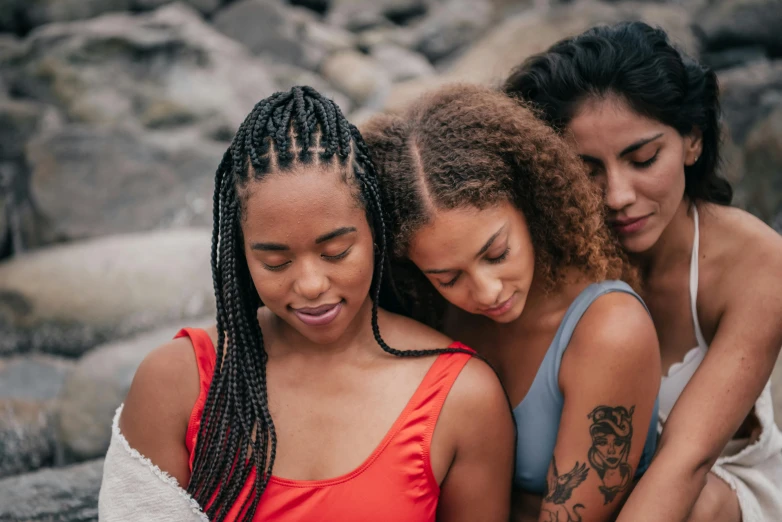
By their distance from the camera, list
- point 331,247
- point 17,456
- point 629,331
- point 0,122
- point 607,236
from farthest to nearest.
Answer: point 0,122 < point 17,456 < point 607,236 < point 629,331 < point 331,247

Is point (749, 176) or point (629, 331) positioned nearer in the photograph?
point (629, 331)

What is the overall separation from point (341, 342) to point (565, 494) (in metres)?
0.81

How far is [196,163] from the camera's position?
27.7ft

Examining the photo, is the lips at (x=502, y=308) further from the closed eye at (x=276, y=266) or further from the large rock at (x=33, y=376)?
the large rock at (x=33, y=376)

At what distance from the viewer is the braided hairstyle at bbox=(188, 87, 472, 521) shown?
7.43 ft

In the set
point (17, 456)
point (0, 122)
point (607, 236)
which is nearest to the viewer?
point (607, 236)

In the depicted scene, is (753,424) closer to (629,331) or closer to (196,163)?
(629,331)

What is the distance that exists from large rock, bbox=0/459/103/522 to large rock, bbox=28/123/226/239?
475cm

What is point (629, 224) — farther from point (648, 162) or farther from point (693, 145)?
point (693, 145)

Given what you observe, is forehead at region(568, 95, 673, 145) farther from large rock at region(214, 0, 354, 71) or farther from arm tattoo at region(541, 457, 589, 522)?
large rock at region(214, 0, 354, 71)

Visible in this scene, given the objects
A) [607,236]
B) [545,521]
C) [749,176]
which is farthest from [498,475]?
[749,176]

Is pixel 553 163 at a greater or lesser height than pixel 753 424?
greater

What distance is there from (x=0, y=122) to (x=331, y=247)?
9.14 meters

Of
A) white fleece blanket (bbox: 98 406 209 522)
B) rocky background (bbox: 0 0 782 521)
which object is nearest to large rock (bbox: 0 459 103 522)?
rocky background (bbox: 0 0 782 521)
